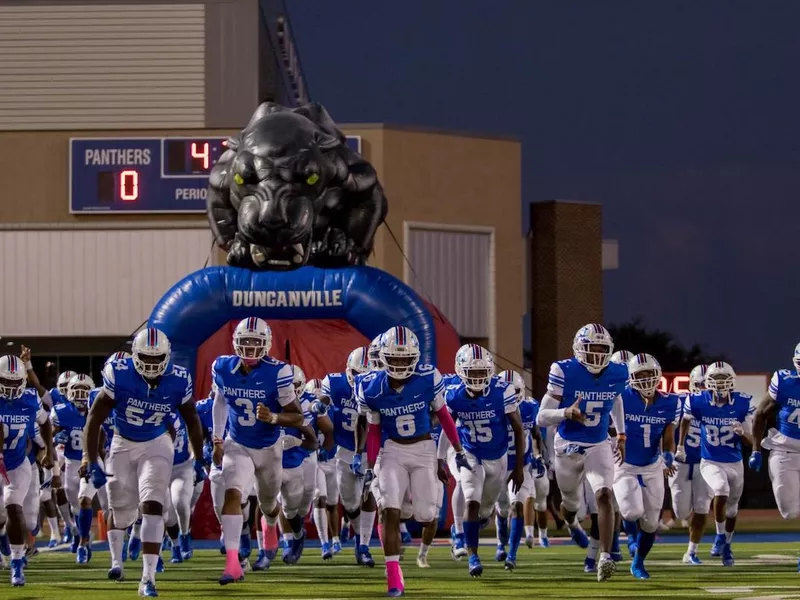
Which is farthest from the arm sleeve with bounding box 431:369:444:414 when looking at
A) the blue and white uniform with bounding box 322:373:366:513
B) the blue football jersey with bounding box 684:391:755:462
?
the blue football jersey with bounding box 684:391:755:462

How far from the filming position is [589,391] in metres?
11.8

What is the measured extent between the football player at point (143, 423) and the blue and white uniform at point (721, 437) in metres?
5.50

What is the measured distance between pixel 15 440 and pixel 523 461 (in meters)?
4.34

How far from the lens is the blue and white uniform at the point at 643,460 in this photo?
489 inches

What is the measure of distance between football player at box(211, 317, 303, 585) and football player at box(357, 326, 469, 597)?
69cm

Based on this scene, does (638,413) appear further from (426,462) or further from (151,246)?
(151,246)

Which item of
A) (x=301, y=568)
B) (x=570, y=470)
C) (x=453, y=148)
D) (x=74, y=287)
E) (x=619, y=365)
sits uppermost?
(x=453, y=148)

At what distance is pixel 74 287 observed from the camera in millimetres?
29828

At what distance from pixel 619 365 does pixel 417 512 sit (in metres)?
2.13

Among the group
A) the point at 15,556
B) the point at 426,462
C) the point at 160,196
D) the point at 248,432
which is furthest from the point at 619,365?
the point at 160,196

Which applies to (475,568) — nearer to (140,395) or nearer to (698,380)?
(140,395)

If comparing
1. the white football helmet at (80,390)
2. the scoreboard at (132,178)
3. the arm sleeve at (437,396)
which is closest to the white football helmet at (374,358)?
the arm sleeve at (437,396)

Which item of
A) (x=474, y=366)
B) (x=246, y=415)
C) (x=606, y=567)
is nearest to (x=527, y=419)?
(x=474, y=366)

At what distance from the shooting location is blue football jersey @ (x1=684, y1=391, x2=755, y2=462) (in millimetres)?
14195
